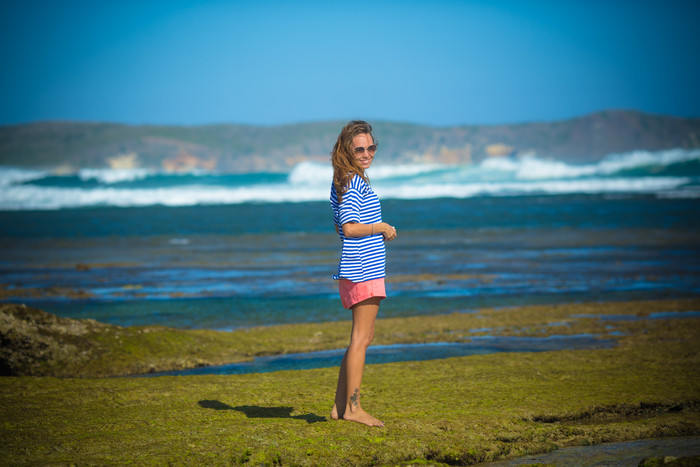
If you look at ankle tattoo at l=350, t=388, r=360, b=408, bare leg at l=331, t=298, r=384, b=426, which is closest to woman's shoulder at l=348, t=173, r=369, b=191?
bare leg at l=331, t=298, r=384, b=426

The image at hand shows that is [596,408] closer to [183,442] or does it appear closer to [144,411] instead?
[183,442]

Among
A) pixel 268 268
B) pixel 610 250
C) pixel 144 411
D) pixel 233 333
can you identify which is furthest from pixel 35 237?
pixel 144 411

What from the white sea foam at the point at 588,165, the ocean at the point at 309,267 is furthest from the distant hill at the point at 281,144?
the ocean at the point at 309,267

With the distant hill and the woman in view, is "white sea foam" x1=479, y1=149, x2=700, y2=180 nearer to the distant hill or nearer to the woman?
the distant hill

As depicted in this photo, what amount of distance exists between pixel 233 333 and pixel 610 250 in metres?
16.0

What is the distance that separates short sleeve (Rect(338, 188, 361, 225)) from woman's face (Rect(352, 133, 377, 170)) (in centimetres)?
25

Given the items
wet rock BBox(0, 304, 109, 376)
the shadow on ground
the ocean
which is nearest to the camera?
the shadow on ground

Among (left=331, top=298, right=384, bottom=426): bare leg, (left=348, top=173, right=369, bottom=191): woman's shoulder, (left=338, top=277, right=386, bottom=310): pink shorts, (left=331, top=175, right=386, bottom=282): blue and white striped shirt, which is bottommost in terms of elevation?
(left=331, top=298, right=384, bottom=426): bare leg

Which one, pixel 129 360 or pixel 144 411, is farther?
pixel 129 360

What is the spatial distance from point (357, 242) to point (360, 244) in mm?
24

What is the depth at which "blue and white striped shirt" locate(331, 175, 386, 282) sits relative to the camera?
188 inches

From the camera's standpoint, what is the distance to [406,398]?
19.4 feet

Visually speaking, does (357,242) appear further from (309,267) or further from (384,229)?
(309,267)

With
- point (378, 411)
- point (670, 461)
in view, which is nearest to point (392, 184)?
point (378, 411)
